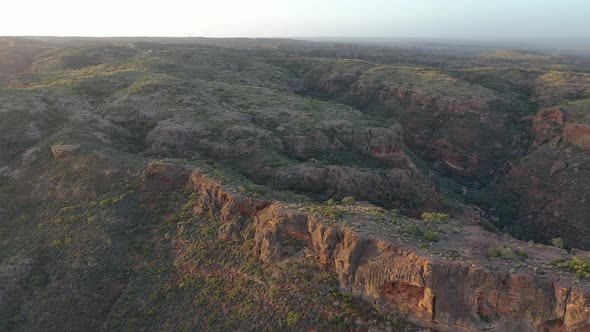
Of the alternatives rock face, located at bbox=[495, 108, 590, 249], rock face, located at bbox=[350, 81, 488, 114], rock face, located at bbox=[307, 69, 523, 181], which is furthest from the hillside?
rock face, located at bbox=[350, 81, 488, 114]

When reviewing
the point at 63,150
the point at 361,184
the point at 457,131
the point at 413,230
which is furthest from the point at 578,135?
the point at 63,150

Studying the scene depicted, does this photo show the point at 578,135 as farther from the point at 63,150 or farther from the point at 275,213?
the point at 63,150

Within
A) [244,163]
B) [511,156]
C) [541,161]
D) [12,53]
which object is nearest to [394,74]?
[511,156]

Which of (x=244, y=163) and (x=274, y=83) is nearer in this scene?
(x=244, y=163)

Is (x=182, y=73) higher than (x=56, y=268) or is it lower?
higher

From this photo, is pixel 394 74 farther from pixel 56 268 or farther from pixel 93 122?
pixel 56 268

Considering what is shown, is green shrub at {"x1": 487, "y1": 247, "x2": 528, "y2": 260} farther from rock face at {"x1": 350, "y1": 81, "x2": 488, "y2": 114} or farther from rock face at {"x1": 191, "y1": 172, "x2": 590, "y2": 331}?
rock face at {"x1": 350, "y1": 81, "x2": 488, "y2": 114}
